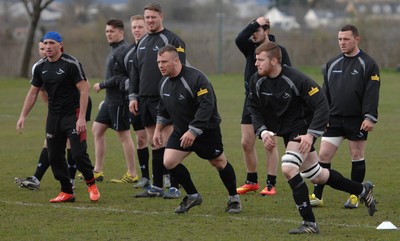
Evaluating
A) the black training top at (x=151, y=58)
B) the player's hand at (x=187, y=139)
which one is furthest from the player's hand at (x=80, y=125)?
the player's hand at (x=187, y=139)

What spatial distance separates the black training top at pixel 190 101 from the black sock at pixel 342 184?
4.68 feet

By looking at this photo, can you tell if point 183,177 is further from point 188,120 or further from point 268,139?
point 268,139

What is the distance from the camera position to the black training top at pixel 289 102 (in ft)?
31.0

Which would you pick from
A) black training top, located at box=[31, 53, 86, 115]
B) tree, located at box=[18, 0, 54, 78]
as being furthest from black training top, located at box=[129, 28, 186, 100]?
tree, located at box=[18, 0, 54, 78]

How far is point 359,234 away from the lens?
9.26 metres

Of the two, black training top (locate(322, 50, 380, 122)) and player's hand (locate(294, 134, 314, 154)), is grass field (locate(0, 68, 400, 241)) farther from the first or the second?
black training top (locate(322, 50, 380, 122))

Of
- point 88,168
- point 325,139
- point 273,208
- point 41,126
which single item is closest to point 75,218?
point 88,168

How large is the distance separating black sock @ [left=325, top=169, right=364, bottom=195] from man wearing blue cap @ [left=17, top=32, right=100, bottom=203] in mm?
3069

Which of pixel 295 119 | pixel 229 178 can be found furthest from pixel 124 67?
pixel 295 119

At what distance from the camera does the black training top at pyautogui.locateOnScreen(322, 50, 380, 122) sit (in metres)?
10.8

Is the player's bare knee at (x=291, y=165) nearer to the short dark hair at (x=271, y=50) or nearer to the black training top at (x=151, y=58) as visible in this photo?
the short dark hair at (x=271, y=50)

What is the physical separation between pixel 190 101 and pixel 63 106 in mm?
1798

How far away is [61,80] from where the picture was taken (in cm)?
1130

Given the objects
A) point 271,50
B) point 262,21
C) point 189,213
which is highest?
point 262,21
